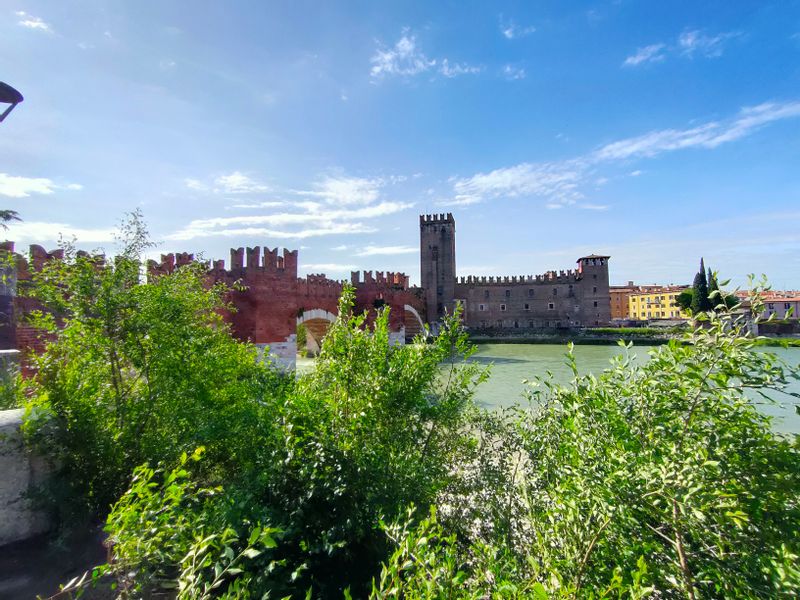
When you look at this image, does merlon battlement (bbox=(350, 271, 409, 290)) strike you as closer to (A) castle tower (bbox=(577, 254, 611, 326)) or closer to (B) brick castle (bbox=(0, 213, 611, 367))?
(B) brick castle (bbox=(0, 213, 611, 367))

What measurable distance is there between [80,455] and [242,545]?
2035mm

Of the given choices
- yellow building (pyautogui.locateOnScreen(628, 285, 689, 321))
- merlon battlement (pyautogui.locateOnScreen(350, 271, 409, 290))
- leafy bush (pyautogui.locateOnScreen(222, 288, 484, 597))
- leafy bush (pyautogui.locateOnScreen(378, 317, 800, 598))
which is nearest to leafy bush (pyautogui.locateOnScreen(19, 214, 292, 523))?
leafy bush (pyautogui.locateOnScreen(222, 288, 484, 597))

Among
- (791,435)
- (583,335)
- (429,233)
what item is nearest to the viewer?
(791,435)

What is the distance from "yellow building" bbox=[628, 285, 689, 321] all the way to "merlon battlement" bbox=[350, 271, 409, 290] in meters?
53.7

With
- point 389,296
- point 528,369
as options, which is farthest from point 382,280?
point 528,369

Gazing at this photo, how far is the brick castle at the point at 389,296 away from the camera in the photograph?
7.79 meters

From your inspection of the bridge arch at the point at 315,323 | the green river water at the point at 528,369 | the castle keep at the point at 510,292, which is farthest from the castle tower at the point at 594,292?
the bridge arch at the point at 315,323

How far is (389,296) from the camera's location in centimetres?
2725

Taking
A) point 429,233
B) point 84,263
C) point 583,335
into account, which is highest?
point 429,233

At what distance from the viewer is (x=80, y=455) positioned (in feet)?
11.7

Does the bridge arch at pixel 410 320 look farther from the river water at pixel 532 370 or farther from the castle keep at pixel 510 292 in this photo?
the castle keep at pixel 510 292

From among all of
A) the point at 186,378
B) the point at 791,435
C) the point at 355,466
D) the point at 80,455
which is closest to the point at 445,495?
the point at 355,466

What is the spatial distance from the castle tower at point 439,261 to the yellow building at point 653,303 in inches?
1580

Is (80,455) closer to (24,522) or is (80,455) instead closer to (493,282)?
(24,522)
